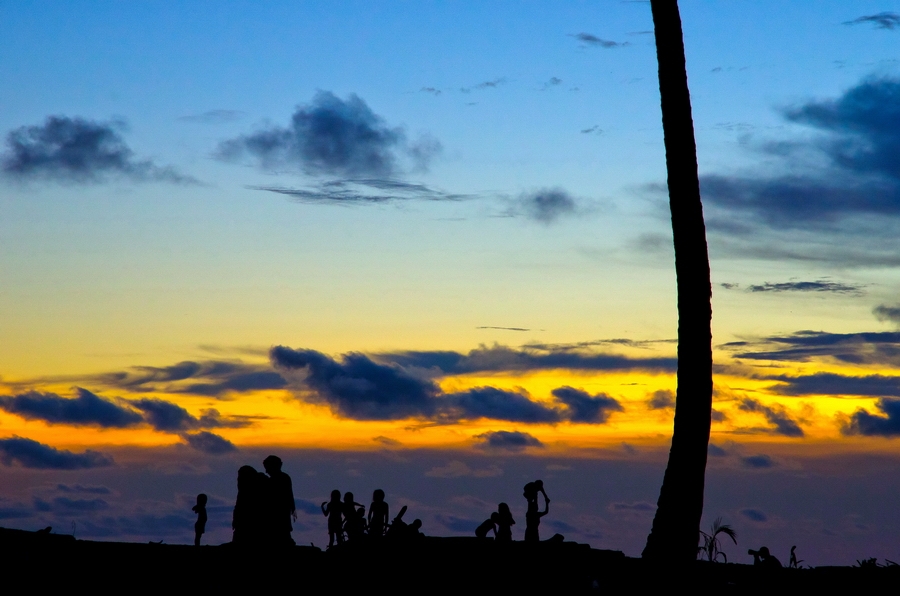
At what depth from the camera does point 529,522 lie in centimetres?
1795

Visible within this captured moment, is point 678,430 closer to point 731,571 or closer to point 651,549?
point 651,549

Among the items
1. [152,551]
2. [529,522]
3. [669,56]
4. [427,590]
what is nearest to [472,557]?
[427,590]

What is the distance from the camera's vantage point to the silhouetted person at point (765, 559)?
15.7 m

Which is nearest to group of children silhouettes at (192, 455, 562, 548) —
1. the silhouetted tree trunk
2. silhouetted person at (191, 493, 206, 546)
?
silhouetted person at (191, 493, 206, 546)

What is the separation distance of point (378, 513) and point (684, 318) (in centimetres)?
824

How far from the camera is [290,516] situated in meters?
11.5

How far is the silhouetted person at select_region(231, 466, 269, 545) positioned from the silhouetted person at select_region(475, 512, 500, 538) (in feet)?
24.8

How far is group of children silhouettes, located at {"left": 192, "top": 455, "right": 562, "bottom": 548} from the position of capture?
11.1m

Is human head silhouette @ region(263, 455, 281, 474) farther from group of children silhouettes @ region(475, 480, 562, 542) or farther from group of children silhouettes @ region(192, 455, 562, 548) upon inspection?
group of children silhouettes @ region(475, 480, 562, 542)

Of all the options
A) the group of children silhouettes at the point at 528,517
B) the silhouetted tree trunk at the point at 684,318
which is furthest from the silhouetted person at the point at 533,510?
the silhouetted tree trunk at the point at 684,318

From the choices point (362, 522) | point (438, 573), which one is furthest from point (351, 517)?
point (438, 573)

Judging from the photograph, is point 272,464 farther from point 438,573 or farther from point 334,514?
point 334,514

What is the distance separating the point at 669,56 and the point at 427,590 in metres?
8.22

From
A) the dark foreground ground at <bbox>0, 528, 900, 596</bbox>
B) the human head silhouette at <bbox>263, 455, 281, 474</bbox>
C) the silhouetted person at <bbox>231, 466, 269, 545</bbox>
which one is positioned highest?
the human head silhouette at <bbox>263, 455, 281, 474</bbox>
